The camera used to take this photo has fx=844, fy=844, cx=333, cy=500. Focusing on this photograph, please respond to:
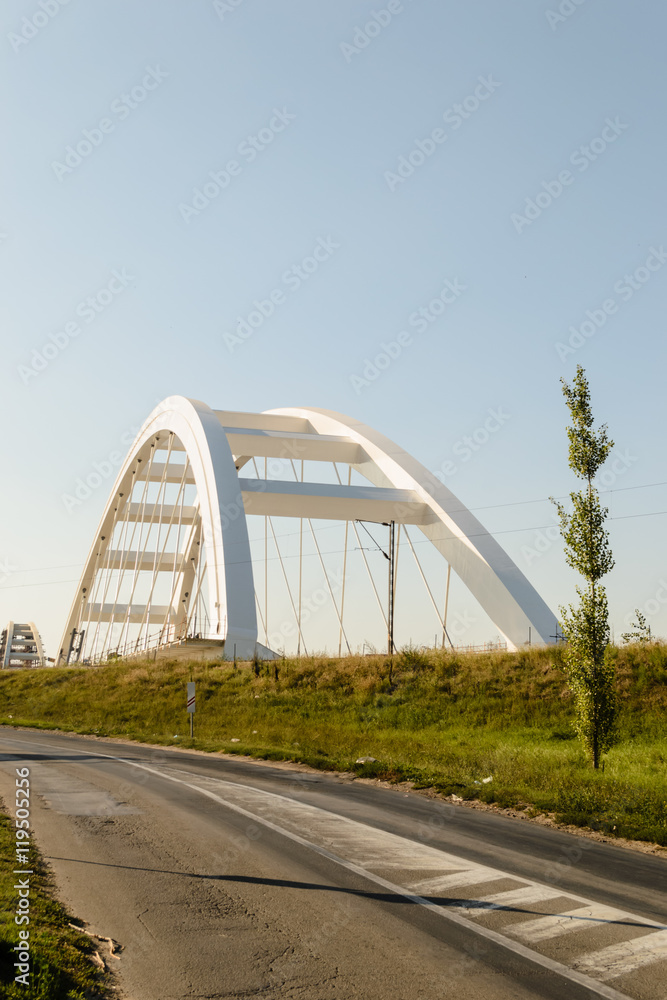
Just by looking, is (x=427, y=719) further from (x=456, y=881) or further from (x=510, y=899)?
(x=510, y=899)

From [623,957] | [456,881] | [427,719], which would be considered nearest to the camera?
[623,957]

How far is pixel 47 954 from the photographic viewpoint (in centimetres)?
512

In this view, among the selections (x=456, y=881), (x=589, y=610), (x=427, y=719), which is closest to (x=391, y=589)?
(x=427, y=719)

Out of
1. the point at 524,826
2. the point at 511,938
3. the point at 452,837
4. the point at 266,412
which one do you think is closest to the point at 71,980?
the point at 511,938

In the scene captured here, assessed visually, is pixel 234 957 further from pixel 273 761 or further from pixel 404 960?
pixel 273 761

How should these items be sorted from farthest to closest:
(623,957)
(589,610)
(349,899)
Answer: (589,610) < (349,899) < (623,957)

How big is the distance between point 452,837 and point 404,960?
4525mm

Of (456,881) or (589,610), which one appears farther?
(589,610)

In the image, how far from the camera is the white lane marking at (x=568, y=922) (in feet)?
19.2

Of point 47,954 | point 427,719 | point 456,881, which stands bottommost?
point 456,881

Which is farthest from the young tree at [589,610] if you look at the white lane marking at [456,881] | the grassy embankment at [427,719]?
the white lane marking at [456,881]

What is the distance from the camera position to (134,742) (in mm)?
24516

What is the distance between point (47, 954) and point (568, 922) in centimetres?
359

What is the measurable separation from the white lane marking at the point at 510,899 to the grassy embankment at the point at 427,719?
3.67 metres
